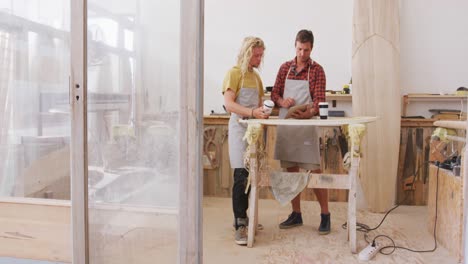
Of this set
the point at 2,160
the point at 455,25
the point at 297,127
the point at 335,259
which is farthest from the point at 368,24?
the point at 2,160

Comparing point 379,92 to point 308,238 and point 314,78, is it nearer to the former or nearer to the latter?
point 314,78

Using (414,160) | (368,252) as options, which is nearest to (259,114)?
(368,252)

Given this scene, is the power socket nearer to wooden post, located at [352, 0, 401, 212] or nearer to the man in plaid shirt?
the man in plaid shirt

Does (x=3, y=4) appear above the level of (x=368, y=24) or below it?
below

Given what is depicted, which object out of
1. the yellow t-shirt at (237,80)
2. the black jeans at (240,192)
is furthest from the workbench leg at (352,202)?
the yellow t-shirt at (237,80)

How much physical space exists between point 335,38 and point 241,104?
5.46 ft

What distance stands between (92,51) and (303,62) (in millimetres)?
1762

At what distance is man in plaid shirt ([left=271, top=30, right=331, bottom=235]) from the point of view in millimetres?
3094

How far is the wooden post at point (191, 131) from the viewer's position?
176 cm

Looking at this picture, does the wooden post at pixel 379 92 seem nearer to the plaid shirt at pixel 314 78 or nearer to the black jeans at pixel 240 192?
the plaid shirt at pixel 314 78

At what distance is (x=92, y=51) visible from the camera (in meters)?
1.91

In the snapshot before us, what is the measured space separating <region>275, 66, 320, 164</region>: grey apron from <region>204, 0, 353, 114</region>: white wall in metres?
1.11

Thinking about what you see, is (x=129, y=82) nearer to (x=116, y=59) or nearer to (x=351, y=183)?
(x=116, y=59)

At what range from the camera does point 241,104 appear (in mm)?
3039
